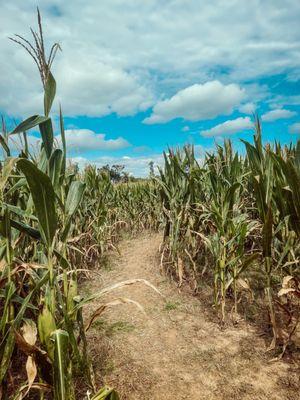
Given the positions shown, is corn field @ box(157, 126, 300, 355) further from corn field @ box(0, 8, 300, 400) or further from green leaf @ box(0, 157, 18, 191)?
green leaf @ box(0, 157, 18, 191)

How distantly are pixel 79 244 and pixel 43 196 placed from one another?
3579 mm

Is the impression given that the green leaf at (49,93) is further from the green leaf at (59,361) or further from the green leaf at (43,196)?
the green leaf at (59,361)

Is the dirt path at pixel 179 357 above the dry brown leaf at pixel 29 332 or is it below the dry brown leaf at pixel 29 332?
below

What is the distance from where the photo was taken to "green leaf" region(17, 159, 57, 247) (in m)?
1.32

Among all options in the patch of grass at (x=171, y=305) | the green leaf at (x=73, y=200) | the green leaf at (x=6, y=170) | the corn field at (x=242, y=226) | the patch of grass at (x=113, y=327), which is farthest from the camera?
the patch of grass at (x=171, y=305)

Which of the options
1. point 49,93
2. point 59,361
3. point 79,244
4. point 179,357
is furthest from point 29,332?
point 79,244

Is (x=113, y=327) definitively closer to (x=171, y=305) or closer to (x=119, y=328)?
(x=119, y=328)

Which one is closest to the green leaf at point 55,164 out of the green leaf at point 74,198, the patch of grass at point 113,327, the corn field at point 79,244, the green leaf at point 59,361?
the corn field at point 79,244

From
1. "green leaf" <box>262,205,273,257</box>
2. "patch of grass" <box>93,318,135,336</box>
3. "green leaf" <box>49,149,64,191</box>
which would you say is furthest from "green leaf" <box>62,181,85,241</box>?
"patch of grass" <box>93,318,135,336</box>

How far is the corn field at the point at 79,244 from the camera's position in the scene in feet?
Answer: 4.96

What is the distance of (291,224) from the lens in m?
2.49

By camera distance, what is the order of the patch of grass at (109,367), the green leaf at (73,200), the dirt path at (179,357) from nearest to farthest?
the green leaf at (73,200) → the dirt path at (179,357) → the patch of grass at (109,367)

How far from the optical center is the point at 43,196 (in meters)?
1.44

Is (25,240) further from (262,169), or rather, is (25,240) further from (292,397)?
(292,397)
